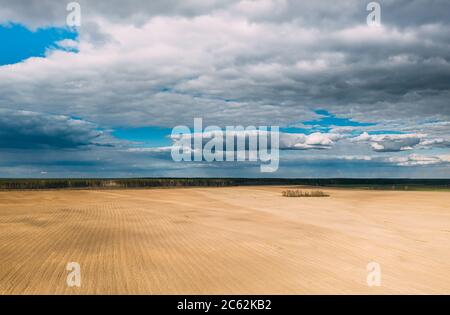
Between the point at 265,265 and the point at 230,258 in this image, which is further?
the point at 230,258

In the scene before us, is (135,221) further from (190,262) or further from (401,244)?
(401,244)

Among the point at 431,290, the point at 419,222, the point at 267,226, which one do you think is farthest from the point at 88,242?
the point at 419,222

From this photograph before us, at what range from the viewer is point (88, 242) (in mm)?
15781

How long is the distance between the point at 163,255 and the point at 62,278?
375 cm

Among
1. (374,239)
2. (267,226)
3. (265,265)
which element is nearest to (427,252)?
(374,239)

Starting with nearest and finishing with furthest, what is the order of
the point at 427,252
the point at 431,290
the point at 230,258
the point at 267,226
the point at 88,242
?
the point at 431,290
the point at 230,258
the point at 427,252
the point at 88,242
the point at 267,226

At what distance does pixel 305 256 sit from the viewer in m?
13.7

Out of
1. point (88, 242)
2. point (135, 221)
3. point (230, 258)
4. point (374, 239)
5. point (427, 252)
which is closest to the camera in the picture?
point (230, 258)

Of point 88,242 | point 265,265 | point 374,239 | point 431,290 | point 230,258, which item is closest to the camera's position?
point 431,290

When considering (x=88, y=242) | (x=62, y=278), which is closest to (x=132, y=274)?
(x=62, y=278)

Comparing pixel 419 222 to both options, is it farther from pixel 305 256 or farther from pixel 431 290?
pixel 431 290

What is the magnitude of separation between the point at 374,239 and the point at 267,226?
592 centimetres

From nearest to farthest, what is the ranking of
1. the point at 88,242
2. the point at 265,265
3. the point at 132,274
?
1. the point at 132,274
2. the point at 265,265
3. the point at 88,242

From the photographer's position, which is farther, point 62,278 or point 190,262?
point 190,262
